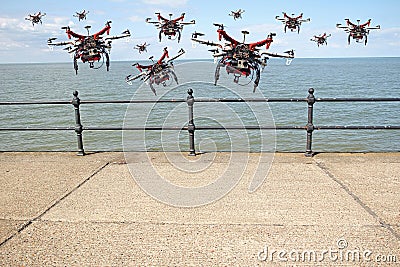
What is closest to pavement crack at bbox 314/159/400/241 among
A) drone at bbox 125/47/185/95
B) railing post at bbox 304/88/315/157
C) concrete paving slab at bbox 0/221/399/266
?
concrete paving slab at bbox 0/221/399/266

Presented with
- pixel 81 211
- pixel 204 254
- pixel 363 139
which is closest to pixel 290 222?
pixel 204 254

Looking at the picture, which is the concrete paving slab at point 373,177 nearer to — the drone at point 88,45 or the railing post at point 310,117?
the railing post at point 310,117

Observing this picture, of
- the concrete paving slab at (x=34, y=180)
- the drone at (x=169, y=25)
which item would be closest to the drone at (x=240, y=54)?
the drone at (x=169, y=25)

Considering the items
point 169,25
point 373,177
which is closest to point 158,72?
point 169,25

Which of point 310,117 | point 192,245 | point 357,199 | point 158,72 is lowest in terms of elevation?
point 192,245

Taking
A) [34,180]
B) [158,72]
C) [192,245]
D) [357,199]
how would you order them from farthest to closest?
[34,180] < [158,72] < [357,199] < [192,245]

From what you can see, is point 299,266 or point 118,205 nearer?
point 299,266

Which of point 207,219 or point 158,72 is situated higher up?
point 158,72

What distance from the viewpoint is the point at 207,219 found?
15.4 feet

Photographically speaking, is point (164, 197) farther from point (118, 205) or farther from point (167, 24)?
point (167, 24)

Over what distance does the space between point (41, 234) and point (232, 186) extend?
2.75 meters

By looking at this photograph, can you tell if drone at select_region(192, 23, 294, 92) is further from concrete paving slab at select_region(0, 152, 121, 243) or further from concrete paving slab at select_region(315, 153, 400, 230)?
concrete paving slab at select_region(0, 152, 121, 243)

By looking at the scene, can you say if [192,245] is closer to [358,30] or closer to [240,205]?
[240,205]

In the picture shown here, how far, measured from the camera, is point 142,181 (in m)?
6.16
